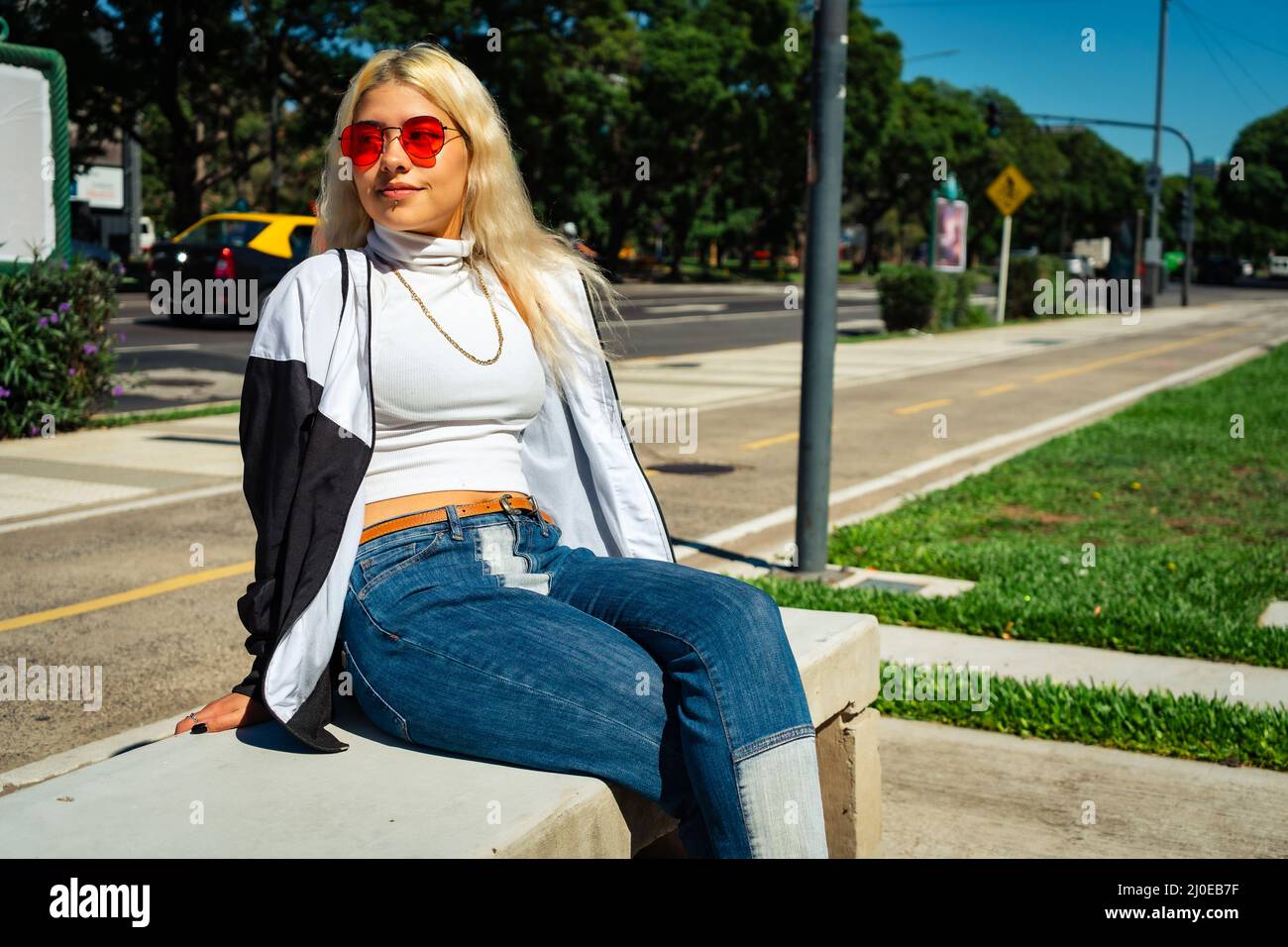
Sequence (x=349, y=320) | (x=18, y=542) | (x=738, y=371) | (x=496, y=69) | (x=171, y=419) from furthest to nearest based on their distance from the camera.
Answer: (x=496, y=69)
(x=738, y=371)
(x=171, y=419)
(x=18, y=542)
(x=349, y=320)

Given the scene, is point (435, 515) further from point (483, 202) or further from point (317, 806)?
point (483, 202)

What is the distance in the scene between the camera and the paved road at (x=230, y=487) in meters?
5.00

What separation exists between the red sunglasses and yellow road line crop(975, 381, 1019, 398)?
12537 mm

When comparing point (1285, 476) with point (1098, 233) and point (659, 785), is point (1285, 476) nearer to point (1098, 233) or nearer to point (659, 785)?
point (659, 785)

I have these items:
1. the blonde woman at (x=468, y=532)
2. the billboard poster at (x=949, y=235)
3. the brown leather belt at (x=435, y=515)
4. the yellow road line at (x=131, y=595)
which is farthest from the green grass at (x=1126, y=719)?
the billboard poster at (x=949, y=235)

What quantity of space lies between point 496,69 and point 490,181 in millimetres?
41959

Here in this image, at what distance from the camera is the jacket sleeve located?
2.51 m

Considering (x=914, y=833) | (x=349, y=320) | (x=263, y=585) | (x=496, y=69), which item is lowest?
(x=914, y=833)

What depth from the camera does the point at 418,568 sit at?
258cm

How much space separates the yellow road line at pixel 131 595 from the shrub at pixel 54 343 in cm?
464

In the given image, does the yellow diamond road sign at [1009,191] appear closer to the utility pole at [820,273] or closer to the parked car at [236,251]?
the parked car at [236,251]
